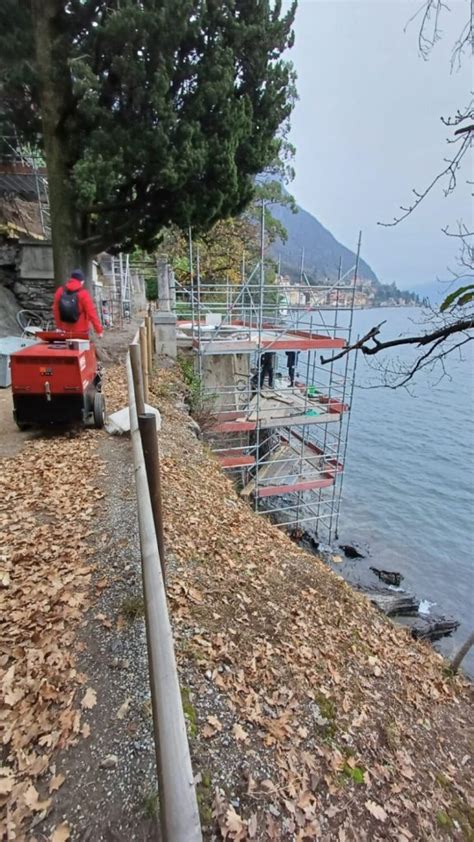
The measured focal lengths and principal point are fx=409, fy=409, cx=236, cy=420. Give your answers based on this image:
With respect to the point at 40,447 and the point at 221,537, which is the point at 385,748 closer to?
the point at 221,537

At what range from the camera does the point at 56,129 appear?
A: 865cm

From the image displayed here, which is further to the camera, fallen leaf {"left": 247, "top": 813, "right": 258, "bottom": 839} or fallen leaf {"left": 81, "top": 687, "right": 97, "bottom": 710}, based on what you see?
fallen leaf {"left": 81, "top": 687, "right": 97, "bottom": 710}

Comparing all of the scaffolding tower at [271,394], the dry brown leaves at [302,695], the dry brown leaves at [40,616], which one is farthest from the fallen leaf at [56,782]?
the scaffolding tower at [271,394]

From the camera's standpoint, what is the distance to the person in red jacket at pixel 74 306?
6609mm

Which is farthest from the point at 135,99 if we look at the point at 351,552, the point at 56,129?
the point at 351,552

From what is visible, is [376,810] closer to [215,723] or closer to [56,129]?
[215,723]

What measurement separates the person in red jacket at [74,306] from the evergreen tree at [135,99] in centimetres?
264

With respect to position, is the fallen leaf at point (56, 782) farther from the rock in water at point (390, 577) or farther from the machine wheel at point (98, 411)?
the rock in water at point (390, 577)

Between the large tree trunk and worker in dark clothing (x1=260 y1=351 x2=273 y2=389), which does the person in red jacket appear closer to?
the large tree trunk

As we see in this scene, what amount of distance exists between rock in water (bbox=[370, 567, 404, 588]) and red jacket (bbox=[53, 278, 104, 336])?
11.9 m

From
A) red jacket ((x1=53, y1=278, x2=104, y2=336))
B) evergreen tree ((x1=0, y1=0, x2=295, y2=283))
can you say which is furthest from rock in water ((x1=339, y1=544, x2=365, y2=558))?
red jacket ((x1=53, y1=278, x2=104, y2=336))

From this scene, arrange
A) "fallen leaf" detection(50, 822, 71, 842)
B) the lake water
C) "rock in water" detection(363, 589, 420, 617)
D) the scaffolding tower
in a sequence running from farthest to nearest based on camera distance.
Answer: the lake water < the scaffolding tower < "rock in water" detection(363, 589, 420, 617) < "fallen leaf" detection(50, 822, 71, 842)

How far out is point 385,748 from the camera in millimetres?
3080

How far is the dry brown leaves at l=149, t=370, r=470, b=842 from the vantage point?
7.64ft
